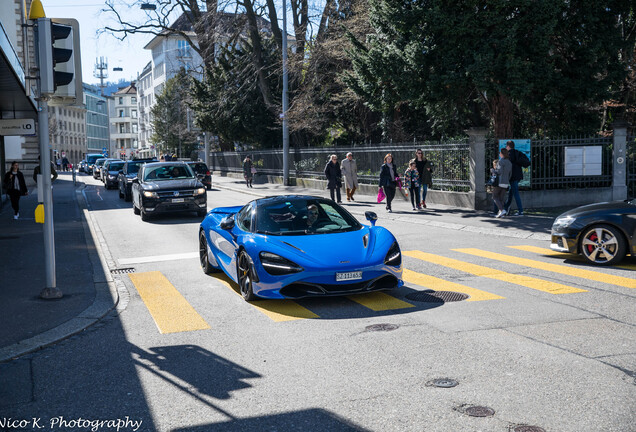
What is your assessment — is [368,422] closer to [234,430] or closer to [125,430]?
[234,430]

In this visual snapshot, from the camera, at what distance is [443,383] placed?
17.2ft

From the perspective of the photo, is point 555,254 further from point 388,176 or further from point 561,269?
point 388,176

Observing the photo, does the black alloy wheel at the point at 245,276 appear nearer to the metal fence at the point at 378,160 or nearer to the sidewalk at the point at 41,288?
the sidewalk at the point at 41,288

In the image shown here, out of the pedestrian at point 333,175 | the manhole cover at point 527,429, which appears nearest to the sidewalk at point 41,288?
the manhole cover at point 527,429

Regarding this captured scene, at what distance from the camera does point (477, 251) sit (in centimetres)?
1275

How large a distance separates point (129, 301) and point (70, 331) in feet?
5.68

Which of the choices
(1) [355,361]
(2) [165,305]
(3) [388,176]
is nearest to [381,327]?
(1) [355,361]

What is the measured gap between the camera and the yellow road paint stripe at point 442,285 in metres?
8.59

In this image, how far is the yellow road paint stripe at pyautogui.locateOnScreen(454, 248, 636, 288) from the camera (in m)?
9.41

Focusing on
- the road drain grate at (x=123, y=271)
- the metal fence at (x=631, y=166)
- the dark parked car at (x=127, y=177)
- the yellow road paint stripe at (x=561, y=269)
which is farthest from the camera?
the dark parked car at (x=127, y=177)

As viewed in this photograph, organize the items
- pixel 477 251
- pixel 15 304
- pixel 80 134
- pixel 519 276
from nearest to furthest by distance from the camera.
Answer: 1. pixel 15 304
2. pixel 519 276
3. pixel 477 251
4. pixel 80 134

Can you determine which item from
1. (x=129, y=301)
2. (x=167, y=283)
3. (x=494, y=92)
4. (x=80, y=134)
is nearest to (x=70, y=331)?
(x=129, y=301)

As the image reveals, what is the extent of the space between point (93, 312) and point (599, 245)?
7.64m

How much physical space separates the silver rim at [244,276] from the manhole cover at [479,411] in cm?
421
